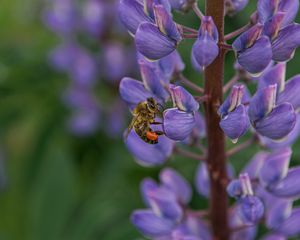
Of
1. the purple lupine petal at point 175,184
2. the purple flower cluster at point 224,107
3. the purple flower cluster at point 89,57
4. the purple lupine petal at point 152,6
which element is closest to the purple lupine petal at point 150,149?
the purple flower cluster at point 224,107

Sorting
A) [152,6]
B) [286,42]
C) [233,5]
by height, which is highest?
[152,6]

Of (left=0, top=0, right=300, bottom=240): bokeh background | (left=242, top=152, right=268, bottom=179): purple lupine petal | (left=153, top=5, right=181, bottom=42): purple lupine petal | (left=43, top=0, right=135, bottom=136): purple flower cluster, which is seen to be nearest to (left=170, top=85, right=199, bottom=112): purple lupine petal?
(left=153, top=5, right=181, bottom=42): purple lupine petal

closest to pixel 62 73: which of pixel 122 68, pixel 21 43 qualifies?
pixel 21 43

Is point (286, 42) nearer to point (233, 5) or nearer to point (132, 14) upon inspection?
point (233, 5)

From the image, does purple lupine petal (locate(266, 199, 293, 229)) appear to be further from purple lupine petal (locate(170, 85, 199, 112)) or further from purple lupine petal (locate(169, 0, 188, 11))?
purple lupine petal (locate(169, 0, 188, 11))

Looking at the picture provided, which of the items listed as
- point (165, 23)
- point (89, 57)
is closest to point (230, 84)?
point (165, 23)

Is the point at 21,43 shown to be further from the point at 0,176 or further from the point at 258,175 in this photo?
the point at 258,175
